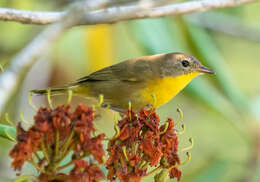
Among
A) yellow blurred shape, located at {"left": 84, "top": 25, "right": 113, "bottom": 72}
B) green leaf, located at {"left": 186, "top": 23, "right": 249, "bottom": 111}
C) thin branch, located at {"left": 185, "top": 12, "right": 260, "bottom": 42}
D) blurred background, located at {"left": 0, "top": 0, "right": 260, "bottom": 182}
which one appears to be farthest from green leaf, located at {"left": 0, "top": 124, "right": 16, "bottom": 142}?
thin branch, located at {"left": 185, "top": 12, "right": 260, "bottom": 42}

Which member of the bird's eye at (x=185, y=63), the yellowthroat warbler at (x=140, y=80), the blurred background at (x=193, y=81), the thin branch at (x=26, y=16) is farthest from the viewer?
the blurred background at (x=193, y=81)

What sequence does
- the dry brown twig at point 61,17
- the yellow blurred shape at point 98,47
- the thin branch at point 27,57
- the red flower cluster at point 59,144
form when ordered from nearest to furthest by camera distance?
the thin branch at point 27,57, the dry brown twig at point 61,17, the red flower cluster at point 59,144, the yellow blurred shape at point 98,47

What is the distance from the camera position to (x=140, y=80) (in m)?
5.56

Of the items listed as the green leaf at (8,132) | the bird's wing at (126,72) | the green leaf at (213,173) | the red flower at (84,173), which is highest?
the bird's wing at (126,72)

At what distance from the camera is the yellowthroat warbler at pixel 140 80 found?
530 centimetres

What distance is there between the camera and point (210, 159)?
22.3 feet

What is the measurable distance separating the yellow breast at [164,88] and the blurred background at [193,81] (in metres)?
0.50

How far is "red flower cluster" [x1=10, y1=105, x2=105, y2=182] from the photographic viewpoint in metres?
2.66

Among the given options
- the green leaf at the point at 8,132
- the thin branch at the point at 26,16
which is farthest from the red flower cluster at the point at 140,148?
the thin branch at the point at 26,16

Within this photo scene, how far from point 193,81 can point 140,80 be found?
3.22 ft

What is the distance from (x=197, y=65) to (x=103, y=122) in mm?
2843

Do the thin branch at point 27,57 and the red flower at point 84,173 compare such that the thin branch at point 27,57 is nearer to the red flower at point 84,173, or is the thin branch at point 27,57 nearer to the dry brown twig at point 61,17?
the dry brown twig at point 61,17

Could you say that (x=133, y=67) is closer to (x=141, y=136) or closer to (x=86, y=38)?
(x=86, y=38)

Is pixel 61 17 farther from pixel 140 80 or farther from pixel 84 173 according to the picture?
pixel 140 80
